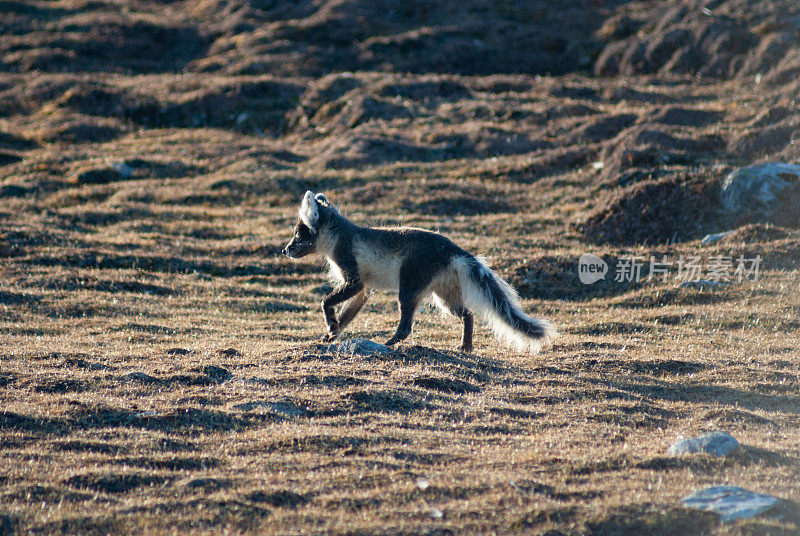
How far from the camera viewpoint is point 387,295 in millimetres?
21062

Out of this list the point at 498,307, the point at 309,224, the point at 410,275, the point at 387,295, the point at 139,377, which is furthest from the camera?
the point at 387,295

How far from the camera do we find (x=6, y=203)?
3028 centimetres

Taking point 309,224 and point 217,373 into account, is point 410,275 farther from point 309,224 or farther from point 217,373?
point 217,373

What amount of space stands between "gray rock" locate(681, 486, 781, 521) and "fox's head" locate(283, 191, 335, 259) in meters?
8.09

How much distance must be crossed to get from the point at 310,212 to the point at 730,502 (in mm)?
8432

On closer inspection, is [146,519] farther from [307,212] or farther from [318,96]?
[318,96]

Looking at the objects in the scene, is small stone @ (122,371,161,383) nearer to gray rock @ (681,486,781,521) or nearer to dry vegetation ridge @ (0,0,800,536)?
dry vegetation ridge @ (0,0,800,536)

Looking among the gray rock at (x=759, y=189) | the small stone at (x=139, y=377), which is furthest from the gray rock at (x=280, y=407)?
the gray rock at (x=759, y=189)

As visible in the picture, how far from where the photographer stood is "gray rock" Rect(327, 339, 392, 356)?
12695mm

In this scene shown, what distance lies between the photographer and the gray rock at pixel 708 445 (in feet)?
28.1

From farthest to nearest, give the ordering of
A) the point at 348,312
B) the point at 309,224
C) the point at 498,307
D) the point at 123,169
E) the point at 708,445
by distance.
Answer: the point at 123,169, the point at 348,312, the point at 309,224, the point at 498,307, the point at 708,445

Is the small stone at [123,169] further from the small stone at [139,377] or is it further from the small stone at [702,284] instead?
the small stone at [702,284]

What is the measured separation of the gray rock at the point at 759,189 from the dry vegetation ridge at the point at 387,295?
1.51ft

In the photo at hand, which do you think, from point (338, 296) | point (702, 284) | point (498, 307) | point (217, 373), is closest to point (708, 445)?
point (498, 307)
